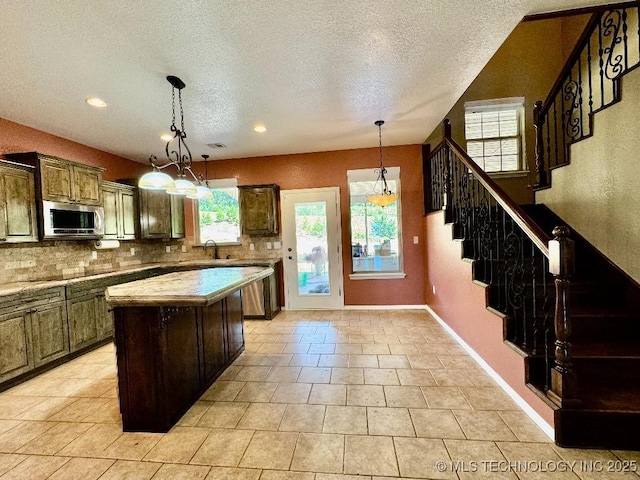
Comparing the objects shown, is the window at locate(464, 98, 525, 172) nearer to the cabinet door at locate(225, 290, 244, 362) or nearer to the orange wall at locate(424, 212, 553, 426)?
the orange wall at locate(424, 212, 553, 426)

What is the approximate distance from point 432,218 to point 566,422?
3.11 meters

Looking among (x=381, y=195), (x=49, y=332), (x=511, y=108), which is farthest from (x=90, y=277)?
(x=511, y=108)

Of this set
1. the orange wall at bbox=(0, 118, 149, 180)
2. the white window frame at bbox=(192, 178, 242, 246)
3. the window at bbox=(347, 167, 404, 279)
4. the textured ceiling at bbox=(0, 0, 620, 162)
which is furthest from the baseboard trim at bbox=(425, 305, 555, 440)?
the orange wall at bbox=(0, 118, 149, 180)

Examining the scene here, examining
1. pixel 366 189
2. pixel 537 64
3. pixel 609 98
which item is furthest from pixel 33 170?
pixel 537 64

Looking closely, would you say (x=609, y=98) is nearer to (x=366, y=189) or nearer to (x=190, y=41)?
(x=366, y=189)

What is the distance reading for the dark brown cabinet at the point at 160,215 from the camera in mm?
4973

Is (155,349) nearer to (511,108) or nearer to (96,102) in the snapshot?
(96,102)

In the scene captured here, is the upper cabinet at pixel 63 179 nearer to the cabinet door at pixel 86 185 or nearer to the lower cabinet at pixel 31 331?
the cabinet door at pixel 86 185

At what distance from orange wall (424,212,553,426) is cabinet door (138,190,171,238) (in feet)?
14.8

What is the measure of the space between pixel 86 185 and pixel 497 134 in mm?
6296

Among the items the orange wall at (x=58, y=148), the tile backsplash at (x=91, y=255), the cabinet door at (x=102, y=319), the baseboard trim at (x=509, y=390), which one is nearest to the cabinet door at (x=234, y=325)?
the cabinet door at (x=102, y=319)

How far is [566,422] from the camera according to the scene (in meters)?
1.78

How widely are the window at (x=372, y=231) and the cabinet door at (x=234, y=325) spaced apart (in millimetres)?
2344

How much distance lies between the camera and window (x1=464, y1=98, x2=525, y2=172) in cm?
491
